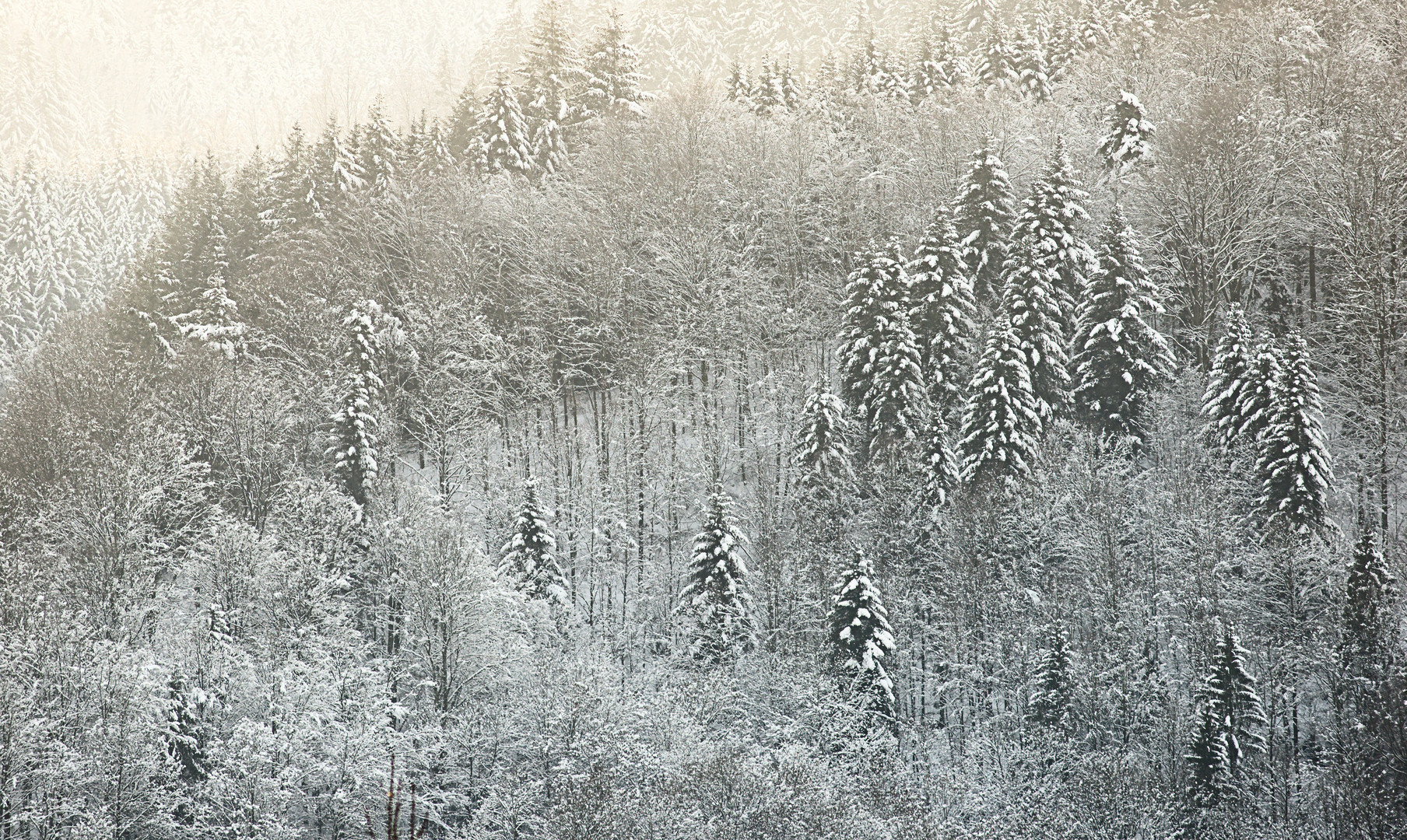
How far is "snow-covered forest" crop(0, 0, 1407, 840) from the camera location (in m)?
30.0

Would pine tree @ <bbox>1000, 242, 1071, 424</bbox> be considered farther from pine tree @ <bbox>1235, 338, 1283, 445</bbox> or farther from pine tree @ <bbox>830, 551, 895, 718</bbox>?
pine tree @ <bbox>830, 551, 895, 718</bbox>

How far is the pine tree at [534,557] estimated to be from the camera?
1501 inches

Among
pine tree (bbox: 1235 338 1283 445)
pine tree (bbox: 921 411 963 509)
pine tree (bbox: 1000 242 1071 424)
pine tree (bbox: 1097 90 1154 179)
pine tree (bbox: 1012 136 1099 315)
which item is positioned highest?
pine tree (bbox: 1097 90 1154 179)

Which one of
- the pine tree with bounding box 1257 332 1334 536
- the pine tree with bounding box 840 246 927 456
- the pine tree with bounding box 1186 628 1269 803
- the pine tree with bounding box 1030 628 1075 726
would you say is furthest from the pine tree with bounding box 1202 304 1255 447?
the pine tree with bounding box 840 246 927 456

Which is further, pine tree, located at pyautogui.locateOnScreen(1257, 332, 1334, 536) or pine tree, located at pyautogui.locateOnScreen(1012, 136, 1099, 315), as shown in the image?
pine tree, located at pyautogui.locateOnScreen(1012, 136, 1099, 315)

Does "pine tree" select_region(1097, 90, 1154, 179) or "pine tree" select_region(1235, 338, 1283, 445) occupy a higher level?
"pine tree" select_region(1097, 90, 1154, 179)

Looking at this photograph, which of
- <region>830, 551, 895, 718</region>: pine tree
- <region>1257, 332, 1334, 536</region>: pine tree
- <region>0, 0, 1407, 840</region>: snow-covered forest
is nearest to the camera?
<region>0, 0, 1407, 840</region>: snow-covered forest

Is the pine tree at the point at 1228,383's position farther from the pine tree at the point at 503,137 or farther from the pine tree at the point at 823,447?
the pine tree at the point at 503,137

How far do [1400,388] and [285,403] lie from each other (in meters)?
43.8

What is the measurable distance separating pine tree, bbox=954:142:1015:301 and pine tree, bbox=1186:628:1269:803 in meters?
18.7

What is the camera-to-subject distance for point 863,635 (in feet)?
117

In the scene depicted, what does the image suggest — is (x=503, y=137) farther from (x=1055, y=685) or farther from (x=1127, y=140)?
(x=1055, y=685)

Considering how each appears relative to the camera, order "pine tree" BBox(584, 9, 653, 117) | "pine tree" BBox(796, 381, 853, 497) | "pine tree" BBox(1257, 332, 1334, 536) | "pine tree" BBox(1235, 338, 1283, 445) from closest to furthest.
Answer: "pine tree" BBox(1257, 332, 1334, 536)
"pine tree" BBox(1235, 338, 1283, 445)
"pine tree" BBox(796, 381, 853, 497)
"pine tree" BBox(584, 9, 653, 117)

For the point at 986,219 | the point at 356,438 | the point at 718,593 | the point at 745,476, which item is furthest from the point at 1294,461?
the point at 356,438
